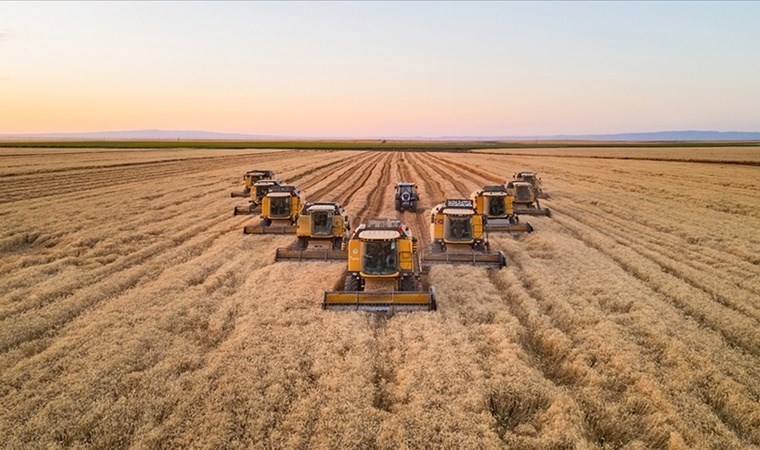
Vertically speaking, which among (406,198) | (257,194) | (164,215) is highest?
(257,194)

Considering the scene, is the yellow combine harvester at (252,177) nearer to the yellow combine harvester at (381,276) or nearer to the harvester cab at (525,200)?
the harvester cab at (525,200)

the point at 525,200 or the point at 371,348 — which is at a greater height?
the point at 525,200

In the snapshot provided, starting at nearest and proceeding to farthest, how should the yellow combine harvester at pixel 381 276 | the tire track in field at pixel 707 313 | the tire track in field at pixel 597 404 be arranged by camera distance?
the tire track in field at pixel 597 404 < the tire track in field at pixel 707 313 < the yellow combine harvester at pixel 381 276

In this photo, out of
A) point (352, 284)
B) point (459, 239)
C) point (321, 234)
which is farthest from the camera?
point (321, 234)

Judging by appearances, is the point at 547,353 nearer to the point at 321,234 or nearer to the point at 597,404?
the point at 597,404

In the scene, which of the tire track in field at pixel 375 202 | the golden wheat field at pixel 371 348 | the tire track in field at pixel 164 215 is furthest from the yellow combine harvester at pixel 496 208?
the tire track in field at pixel 164 215

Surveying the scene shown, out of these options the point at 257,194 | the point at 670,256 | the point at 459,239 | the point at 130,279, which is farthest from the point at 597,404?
the point at 257,194

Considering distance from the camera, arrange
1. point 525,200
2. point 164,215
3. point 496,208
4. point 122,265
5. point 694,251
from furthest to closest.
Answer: point 525,200 < point 164,215 < point 496,208 < point 694,251 < point 122,265

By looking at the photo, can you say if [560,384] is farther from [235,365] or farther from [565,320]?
[235,365]

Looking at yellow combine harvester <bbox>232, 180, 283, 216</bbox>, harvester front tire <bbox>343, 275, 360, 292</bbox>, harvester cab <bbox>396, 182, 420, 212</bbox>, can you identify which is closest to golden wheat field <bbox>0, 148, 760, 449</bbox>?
harvester front tire <bbox>343, 275, 360, 292</bbox>
